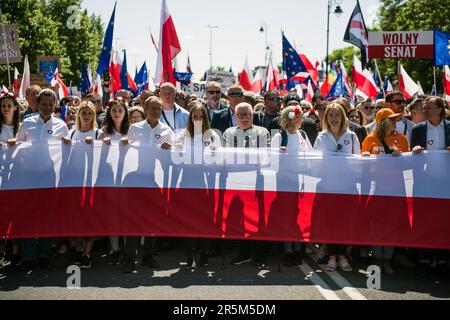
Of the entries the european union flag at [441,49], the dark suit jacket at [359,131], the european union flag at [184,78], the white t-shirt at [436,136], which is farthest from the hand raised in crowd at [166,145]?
the european union flag at [184,78]

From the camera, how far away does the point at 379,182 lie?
6.71 m

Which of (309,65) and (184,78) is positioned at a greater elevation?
(309,65)

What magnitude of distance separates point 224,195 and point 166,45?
11.6 feet

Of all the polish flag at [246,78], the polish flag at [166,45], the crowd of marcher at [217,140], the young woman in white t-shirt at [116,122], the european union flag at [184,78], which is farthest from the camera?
the european union flag at [184,78]

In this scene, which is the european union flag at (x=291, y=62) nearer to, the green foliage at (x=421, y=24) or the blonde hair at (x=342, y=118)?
the blonde hair at (x=342, y=118)

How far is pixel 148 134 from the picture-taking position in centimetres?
718

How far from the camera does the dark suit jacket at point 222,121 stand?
877 centimetres

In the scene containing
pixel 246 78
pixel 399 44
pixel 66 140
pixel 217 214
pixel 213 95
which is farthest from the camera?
pixel 246 78

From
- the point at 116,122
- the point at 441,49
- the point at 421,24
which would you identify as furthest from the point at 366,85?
the point at 421,24

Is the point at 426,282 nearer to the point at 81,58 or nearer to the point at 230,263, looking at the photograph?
the point at 230,263

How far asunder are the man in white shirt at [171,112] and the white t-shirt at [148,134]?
1135 millimetres

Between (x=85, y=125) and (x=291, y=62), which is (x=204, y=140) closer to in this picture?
(x=85, y=125)

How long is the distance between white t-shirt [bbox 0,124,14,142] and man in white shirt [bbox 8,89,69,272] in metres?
0.16

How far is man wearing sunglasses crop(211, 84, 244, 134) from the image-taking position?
28.8ft
